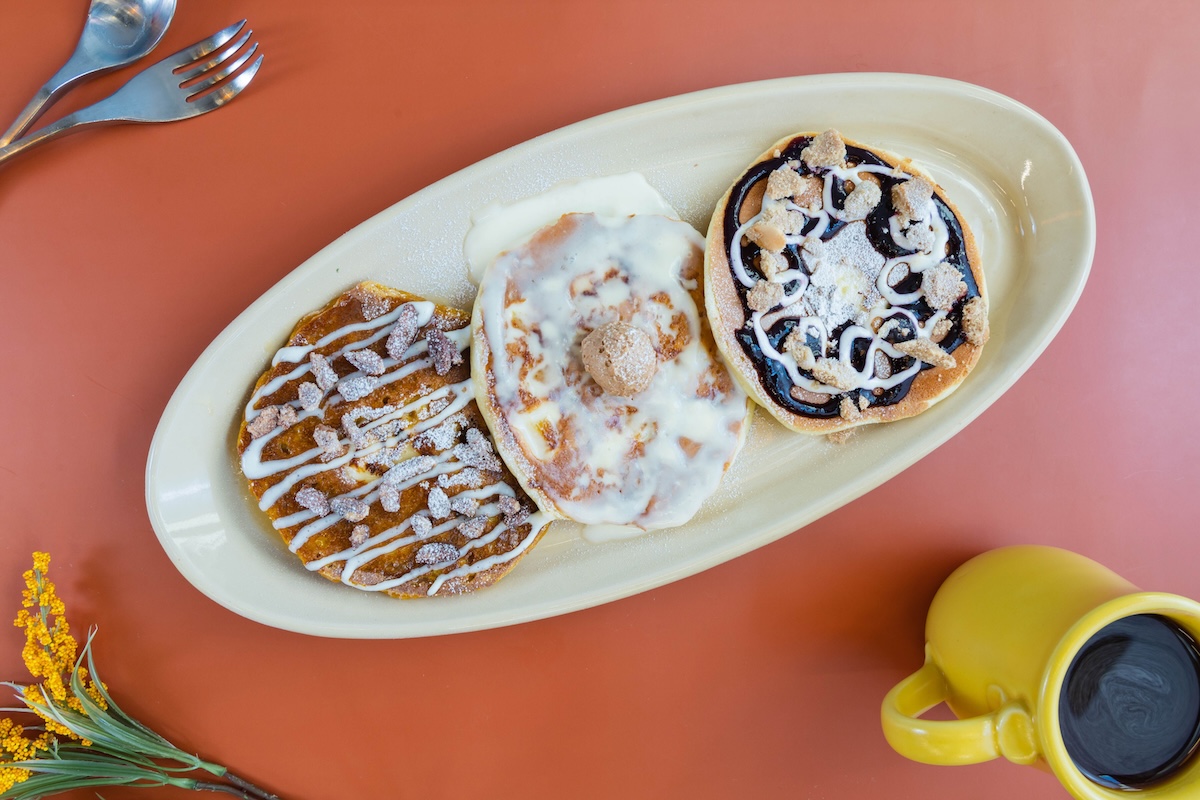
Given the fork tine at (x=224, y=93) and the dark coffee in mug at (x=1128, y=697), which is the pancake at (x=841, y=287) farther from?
the fork tine at (x=224, y=93)

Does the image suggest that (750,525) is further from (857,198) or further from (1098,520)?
(1098,520)

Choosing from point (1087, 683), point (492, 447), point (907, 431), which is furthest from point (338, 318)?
point (1087, 683)

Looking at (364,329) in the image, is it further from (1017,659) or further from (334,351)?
(1017,659)

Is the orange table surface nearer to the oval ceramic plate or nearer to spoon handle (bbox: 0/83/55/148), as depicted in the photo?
spoon handle (bbox: 0/83/55/148)

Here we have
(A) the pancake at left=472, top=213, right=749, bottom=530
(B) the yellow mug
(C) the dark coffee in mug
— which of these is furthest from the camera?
(A) the pancake at left=472, top=213, right=749, bottom=530

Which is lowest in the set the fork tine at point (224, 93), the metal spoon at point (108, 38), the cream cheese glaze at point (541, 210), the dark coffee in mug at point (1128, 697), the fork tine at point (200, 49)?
the dark coffee in mug at point (1128, 697)

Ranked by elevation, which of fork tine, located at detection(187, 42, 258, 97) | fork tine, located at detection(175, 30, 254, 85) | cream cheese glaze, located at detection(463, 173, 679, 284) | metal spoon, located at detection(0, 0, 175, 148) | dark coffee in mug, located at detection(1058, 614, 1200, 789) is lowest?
dark coffee in mug, located at detection(1058, 614, 1200, 789)

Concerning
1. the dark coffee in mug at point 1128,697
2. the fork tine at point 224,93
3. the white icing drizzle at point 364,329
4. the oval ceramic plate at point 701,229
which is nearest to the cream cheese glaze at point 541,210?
the oval ceramic plate at point 701,229

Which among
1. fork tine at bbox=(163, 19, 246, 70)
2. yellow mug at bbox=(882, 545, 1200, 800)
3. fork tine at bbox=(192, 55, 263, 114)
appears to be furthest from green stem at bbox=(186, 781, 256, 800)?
fork tine at bbox=(163, 19, 246, 70)
